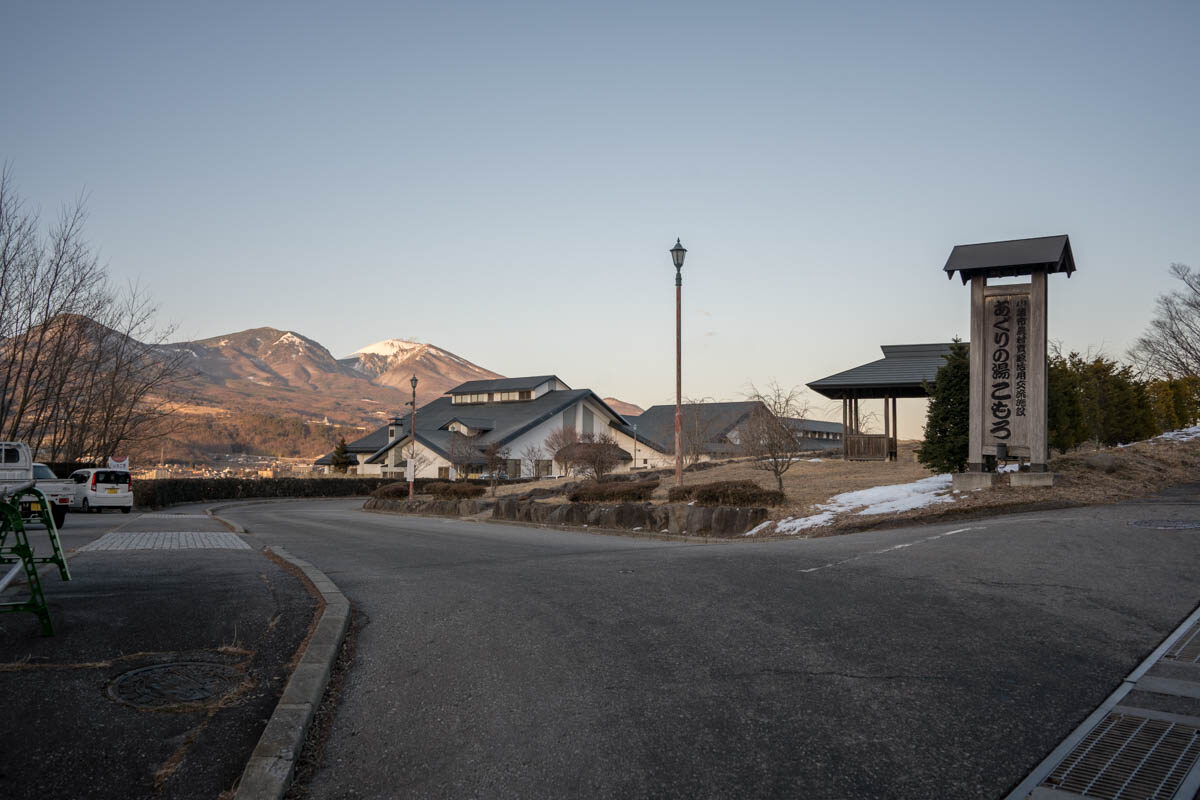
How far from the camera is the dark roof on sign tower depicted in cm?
1711

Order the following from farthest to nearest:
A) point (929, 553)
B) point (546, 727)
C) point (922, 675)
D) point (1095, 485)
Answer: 1. point (1095, 485)
2. point (929, 553)
3. point (922, 675)
4. point (546, 727)

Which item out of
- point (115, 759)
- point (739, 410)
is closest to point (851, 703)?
point (115, 759)

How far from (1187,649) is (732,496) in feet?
43.9

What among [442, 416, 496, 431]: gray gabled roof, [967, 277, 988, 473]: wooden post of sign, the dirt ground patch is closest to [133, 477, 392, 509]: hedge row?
[442, 416, 496, 431]: gray gabled roof

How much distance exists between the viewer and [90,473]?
3194cm

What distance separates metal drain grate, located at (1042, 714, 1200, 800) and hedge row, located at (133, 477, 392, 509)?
40.8 metres

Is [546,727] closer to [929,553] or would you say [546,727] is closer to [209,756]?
[209,756]

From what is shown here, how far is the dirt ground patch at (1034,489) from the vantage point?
15.3m

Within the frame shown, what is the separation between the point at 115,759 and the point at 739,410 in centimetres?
7778

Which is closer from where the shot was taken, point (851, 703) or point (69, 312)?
point (851, 703)

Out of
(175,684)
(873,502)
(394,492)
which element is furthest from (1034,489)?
(394,492)

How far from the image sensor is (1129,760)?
3.96 m

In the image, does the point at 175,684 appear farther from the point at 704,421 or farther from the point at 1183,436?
the point at 704,421

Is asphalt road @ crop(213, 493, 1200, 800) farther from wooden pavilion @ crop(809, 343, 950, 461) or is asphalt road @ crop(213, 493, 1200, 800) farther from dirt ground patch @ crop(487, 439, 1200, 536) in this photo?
wooden pavilion @ crop(809, 343, 950, 461)
